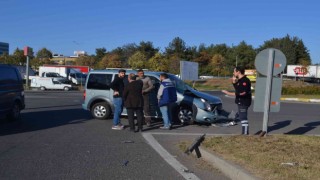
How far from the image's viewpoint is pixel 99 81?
14922 millimetres

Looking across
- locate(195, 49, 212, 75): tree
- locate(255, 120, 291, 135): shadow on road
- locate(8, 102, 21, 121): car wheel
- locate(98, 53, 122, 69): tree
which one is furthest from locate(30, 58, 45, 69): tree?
locate(255, 120, 291, 135): shadow on road

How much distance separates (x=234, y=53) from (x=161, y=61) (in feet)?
77.0

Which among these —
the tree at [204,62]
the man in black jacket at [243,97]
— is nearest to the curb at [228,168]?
the man in black jacket at [243,97]

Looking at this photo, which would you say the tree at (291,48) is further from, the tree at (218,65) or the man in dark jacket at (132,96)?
the man in dark jacket at (132,96)

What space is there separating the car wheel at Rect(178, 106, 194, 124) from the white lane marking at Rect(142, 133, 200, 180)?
8.88 ft

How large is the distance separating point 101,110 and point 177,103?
9.31 ft

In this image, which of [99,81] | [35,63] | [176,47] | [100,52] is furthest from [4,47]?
[99,81]

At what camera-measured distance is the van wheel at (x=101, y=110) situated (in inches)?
585

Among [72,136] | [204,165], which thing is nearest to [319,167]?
[204,165]

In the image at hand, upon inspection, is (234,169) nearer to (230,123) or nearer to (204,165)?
(204,165)

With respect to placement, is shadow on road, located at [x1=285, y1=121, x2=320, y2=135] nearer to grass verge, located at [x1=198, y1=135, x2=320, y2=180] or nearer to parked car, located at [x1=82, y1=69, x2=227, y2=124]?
parked car, located at [x1=82, y1=69, x2=227, y2=124]

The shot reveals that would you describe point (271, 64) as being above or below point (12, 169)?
above

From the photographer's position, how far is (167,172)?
7.23 meters

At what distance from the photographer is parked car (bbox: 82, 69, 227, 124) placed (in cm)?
1368
